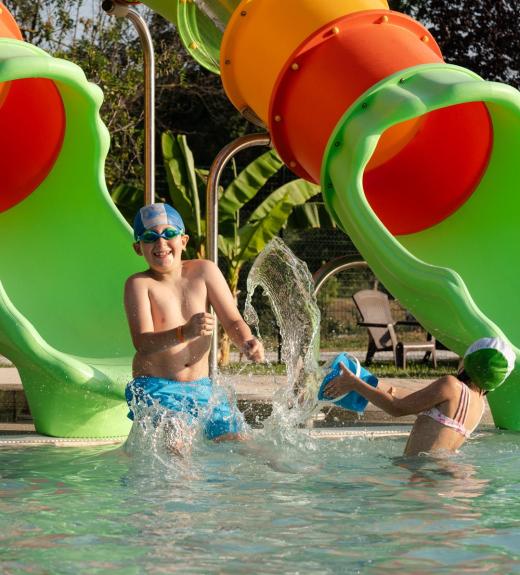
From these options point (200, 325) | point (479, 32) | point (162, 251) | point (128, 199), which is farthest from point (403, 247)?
point (479, 32)

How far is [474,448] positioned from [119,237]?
2806mm

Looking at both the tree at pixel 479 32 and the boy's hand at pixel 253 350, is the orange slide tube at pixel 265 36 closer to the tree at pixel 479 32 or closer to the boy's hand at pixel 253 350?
the boy's hand at pixel 253 350

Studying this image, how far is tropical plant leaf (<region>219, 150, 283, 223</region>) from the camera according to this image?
11570 millimetres

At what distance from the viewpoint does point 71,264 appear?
7465 mm

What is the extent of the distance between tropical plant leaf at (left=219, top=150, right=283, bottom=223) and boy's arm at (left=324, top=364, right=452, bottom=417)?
6558 millimetres

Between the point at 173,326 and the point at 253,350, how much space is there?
554mm

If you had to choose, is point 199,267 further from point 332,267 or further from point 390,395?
point 332,267

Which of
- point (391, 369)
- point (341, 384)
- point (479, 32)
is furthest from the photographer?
point (479, 32)

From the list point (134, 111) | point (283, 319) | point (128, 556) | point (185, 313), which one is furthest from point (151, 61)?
point (134, 111)

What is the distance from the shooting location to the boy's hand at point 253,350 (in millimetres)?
4922

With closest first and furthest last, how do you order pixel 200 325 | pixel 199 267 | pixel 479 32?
pixel 200 325 → pixel 199 267 → pixel 479 32

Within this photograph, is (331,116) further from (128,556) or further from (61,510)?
(128,556)

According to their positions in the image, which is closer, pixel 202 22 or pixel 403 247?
pixel 403 247

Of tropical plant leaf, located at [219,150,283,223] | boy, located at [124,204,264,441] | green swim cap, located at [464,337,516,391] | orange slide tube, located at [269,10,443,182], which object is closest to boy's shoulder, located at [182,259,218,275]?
boy, located at [124,204,264,441]
